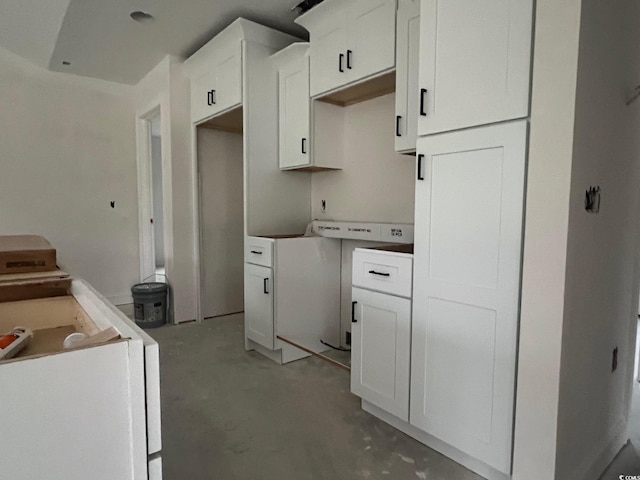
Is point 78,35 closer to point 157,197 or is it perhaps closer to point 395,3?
point 395,3

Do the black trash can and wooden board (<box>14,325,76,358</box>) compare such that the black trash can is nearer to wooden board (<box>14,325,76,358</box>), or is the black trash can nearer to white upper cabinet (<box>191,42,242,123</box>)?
white upper cabinet (<box>191,42,242,123</box>)

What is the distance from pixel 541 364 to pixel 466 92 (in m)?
1.04

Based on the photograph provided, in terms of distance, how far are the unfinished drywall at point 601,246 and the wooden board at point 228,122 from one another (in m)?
2.36

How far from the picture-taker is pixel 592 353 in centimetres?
151

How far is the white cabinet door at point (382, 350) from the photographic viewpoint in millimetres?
1816

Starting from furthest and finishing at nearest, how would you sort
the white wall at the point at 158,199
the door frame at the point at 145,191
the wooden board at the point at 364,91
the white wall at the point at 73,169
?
the white wall at the point at 158,199 < the door frame at the point at 145,191 < the white wall at the point at 73,169 < the wooden board at the point at 364,91

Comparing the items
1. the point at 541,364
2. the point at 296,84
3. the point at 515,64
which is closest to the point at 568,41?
the point at 515,64

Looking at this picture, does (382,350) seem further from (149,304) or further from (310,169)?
(149,304)

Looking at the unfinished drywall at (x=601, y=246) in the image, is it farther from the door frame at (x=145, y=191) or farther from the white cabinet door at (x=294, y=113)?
the door frame at (x=145, y=191)

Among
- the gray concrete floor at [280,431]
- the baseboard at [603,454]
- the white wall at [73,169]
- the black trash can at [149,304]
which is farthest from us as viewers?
the white wall at [73,169]

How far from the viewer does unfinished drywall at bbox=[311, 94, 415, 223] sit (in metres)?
2.58

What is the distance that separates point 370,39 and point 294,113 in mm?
824

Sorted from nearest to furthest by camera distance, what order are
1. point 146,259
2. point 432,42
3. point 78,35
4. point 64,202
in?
point 432,42 < point 78,35 < point 64,202 < point 146,259

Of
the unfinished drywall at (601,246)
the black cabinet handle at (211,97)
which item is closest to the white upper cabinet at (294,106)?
the black cabinet handle at (211,97)
